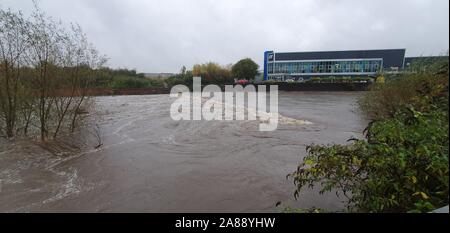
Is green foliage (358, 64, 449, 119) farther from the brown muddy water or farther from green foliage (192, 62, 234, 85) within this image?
green foliage (192, 62, 234, 85)

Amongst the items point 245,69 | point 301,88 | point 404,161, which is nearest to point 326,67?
point 245,69

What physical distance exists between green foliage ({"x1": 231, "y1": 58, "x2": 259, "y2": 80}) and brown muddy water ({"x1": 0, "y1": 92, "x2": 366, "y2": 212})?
1925 inches

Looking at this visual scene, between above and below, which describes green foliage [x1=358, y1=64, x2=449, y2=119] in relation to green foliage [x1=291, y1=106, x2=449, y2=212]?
above

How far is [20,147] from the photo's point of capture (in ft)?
24.8

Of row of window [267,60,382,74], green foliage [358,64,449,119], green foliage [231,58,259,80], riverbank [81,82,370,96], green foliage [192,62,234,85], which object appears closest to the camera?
green foliage [358,64,449,119]

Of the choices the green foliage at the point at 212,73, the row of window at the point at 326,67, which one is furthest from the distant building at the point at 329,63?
the green foliage at the point at 212,73

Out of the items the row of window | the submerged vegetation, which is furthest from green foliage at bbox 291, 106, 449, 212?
the row of window

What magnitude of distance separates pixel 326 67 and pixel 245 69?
21.2 meters

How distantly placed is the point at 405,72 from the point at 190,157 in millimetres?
9067

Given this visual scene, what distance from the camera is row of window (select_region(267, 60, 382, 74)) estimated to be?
193 ft

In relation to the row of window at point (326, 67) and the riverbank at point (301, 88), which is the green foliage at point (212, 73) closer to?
the row of window at point (326, 67)

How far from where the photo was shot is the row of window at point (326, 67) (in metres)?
58.9

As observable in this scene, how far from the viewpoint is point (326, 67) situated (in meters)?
62.9

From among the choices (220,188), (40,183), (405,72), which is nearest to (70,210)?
(40,183)
